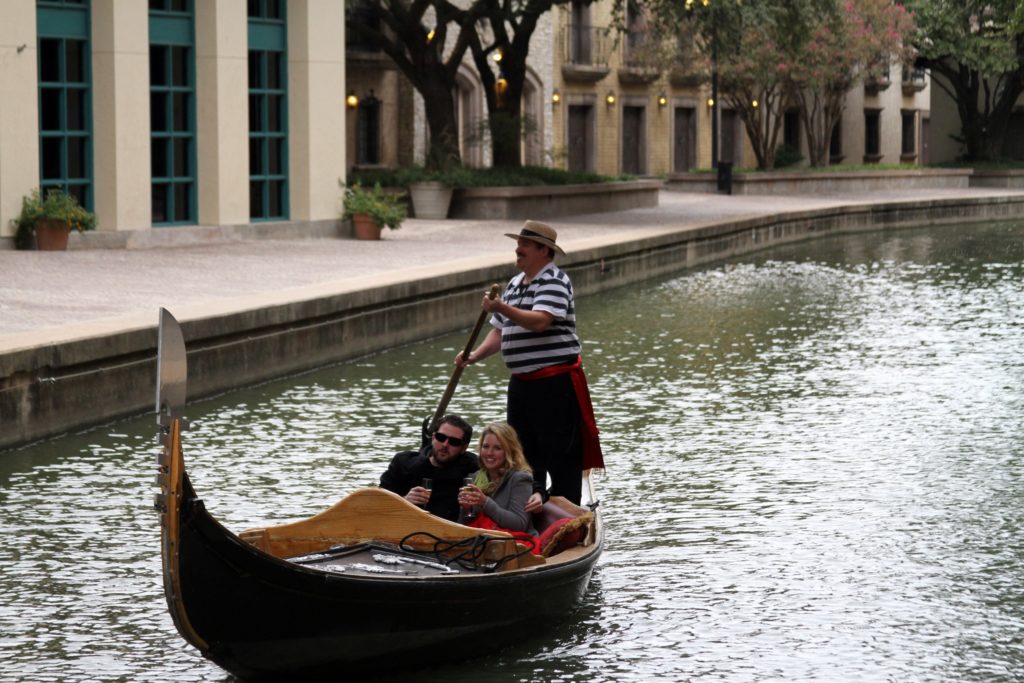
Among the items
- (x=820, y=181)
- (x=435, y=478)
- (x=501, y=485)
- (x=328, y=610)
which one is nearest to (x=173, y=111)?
(x=435, y=478)

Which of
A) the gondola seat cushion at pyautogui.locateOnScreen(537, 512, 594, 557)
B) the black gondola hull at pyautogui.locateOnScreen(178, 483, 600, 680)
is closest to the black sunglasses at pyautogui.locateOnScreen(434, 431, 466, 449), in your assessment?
the gondola seat cushion at pyautogui.locateOnScreen(537, 512, 594, 557)

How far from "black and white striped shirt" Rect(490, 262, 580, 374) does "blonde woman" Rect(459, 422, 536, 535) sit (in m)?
0.51

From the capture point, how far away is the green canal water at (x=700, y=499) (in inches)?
311

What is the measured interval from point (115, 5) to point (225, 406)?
11.1 metres

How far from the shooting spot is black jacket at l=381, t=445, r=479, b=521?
8586 mm

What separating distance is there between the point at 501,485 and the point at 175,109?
61.6ft

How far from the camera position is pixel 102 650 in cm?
788

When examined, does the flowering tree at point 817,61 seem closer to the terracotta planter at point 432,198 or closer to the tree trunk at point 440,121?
the tree trunk at point 440,121

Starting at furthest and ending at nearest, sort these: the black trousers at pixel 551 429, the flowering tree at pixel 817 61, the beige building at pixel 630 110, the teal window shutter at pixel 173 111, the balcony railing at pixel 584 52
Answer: the beige building at pixel 630 110 → the balcony railing at pixel 584 52 → the flowering tree at pixel 817 61 → the teal window shutter at pixel 173 111 → the black trousers at pixel 551 429

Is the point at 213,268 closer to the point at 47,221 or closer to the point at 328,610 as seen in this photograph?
the point at 47,221

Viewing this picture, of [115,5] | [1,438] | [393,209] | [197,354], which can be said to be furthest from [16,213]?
[1,438]

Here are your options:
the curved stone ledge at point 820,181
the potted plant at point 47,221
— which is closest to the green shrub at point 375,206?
the potted plant at point 47,221

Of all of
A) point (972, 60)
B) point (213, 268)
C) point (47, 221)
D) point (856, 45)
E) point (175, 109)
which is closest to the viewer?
point (213, 268)

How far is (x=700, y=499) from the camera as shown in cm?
1103
